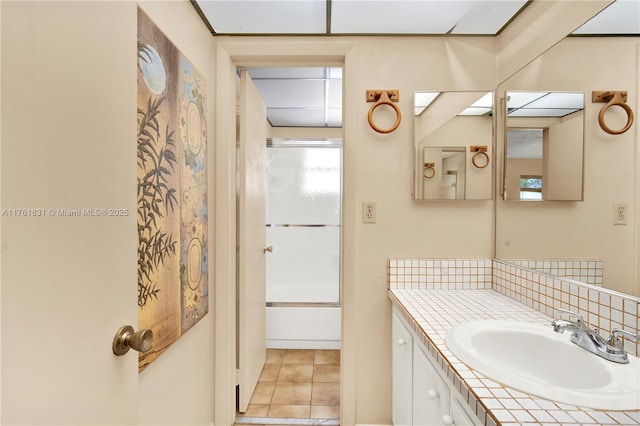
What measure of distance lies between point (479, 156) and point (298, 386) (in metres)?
1.90

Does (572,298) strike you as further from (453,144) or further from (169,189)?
(169,189)

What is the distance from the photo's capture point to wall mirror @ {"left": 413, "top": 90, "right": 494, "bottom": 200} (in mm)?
1505

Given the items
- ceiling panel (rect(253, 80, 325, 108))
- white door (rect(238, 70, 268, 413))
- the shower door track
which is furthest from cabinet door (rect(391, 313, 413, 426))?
ceiling panel (rect(253, 80, 325, 108))

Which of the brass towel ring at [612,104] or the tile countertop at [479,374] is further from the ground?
the brass towel ring at [612,104]

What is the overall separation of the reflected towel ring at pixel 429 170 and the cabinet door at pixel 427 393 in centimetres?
85

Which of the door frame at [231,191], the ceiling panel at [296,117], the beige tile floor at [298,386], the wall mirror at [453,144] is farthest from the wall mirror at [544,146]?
the ceiling panel at [296,117]

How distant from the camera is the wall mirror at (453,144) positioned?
4.94 ft

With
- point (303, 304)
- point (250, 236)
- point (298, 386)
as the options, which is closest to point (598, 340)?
point (250, 236)

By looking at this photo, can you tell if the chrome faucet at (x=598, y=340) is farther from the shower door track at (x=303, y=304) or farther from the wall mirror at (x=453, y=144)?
the shower door track at (x=303, y=304)

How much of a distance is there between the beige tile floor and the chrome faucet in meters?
1.36

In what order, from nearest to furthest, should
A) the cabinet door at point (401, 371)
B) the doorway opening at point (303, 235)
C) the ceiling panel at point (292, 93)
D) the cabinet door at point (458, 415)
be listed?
the cabinet door at point (458, 415) → the cabinet door at point (401, 371) → the ceiling panel at point (292, 93) → the doorway opening at point (303, 235)

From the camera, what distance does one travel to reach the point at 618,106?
0.88 metres

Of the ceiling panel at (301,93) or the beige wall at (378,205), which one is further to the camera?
the ceiling panel at (301,93)

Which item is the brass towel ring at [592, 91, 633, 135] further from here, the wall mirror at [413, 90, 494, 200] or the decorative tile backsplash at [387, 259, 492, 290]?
the decorative tile backsplash at [387, 259, 492, 290]
